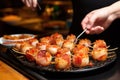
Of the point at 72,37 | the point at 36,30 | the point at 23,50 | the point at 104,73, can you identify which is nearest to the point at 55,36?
the point at 72,37

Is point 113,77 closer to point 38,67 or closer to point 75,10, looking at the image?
point 38,67

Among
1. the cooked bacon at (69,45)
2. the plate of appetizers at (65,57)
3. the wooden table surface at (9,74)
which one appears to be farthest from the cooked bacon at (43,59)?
the cooked bacon at (69,45)

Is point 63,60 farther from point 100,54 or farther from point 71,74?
point 100,54

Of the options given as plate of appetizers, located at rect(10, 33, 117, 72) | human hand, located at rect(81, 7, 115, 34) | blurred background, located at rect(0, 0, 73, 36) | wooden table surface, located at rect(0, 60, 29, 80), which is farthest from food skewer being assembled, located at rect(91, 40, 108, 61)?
blurred background, located at rect(0, 0, 73, 36)

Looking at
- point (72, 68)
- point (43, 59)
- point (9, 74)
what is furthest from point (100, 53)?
point (9, 74)

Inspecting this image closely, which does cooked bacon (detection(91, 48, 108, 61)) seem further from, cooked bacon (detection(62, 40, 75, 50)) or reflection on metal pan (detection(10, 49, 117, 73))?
cooked bacon (detection(62, 40, 75, 50))

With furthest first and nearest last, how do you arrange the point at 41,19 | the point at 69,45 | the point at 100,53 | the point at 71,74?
the point at 41,19
the point at 69,45
the point at 100,53
the point at 71,74
